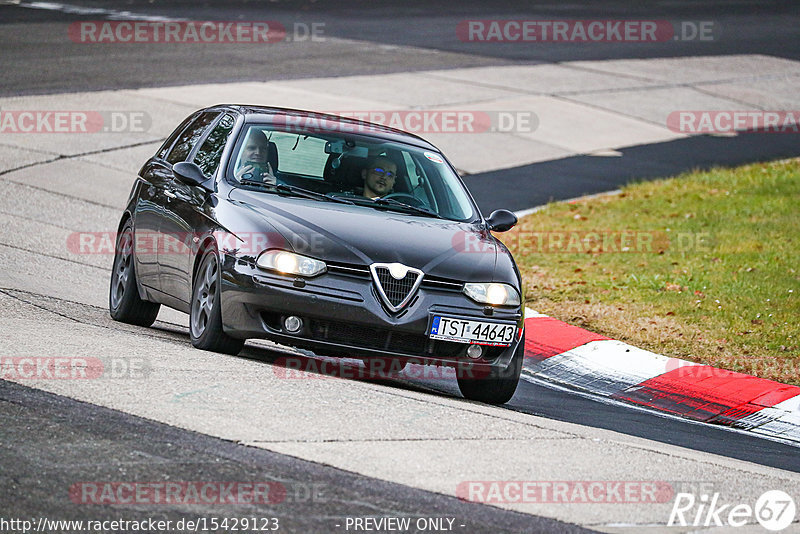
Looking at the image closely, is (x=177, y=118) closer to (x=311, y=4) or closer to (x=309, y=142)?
(x=309, y=142)

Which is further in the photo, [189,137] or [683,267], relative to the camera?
[683,267]

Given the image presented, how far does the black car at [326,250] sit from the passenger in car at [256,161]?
0.01 m

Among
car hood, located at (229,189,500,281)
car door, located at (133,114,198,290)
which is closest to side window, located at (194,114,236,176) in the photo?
car door, located at (133,114,198,290)

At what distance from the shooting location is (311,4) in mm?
36031

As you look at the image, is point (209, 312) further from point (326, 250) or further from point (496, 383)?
point (496, 383)

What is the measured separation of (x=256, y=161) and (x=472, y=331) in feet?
6.71

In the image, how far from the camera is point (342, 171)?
9125 mm

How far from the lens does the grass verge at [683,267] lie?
1103 cm

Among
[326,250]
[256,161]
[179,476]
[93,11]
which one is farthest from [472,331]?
[93,11]

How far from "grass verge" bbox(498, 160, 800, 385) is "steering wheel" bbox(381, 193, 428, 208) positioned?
109 inches

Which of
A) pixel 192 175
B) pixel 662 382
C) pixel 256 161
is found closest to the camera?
pixel 192 175

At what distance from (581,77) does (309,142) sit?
59.5ft

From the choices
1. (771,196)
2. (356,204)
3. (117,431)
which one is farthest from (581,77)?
(117,431)

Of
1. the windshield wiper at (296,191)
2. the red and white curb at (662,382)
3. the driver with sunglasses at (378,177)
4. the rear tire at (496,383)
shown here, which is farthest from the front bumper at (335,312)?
the red and white curb at (662,382)
